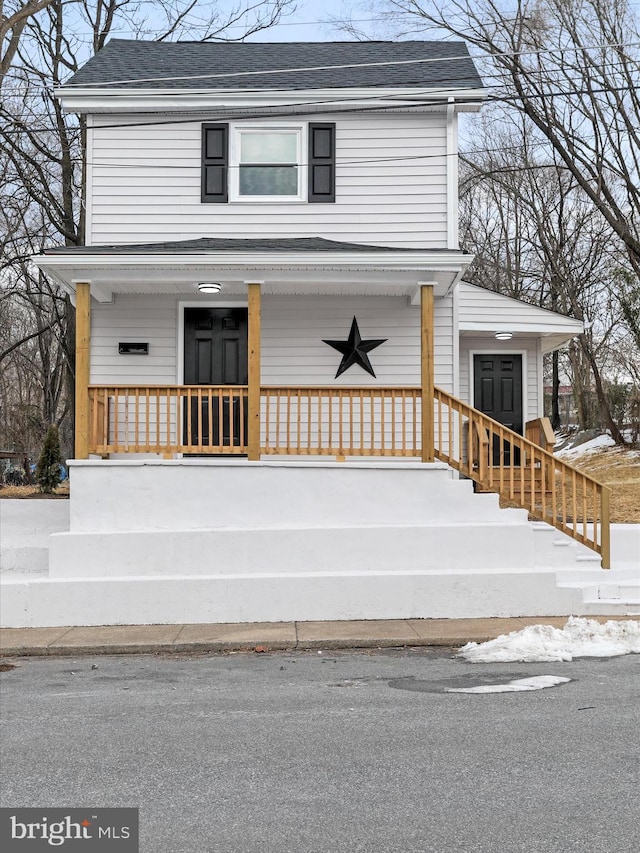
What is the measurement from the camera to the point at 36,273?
1244 inches

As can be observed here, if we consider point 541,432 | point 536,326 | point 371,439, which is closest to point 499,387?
point 536,326

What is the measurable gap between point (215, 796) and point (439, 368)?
8.61 meters

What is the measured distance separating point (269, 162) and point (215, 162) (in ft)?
2.63

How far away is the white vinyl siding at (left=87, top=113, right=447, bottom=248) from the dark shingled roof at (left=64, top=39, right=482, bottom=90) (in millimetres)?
786

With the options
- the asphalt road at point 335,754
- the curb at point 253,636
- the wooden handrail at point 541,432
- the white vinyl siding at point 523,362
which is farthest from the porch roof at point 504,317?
the asphalt road at point 335,754

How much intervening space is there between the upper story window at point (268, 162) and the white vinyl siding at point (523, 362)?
391 centimetres

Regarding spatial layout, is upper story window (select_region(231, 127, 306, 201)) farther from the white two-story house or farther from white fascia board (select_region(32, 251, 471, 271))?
white fascia board (select_region(32, 251, 471, 271))

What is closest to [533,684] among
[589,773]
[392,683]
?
[392,683]

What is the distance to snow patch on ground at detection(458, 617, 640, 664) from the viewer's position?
305 inches

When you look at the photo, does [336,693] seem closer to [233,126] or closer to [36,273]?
[233,126]

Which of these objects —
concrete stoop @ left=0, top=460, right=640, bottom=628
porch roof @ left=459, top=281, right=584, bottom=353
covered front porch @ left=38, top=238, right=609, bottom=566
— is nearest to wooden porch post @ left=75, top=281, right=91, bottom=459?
covered front porch @ left=38, top=238, right=609, bottom=566

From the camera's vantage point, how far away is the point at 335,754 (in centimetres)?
504

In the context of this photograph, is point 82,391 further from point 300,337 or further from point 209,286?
point 300,337

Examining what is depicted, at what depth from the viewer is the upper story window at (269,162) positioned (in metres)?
12.3
